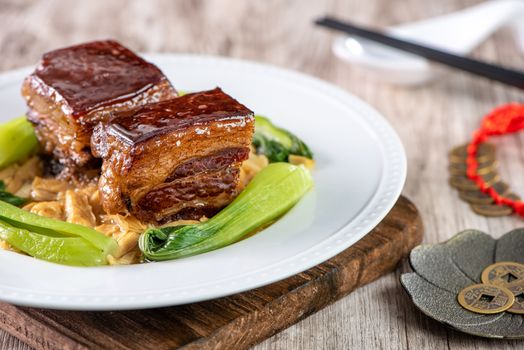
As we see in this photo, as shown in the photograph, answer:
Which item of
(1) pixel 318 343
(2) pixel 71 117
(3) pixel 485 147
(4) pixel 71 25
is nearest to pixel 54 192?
(2) pixel 71 117

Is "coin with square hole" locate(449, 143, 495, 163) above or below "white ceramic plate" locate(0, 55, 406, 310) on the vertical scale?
below

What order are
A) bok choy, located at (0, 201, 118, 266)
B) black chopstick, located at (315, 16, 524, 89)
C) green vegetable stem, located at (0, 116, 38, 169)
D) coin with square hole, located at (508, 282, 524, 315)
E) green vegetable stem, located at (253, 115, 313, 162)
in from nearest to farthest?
bok choy, located at (0, 201, 118, 266), coin with square hole, located at (508, 282, 524, 315), green vegetable stem, located at (0, 116, 38, 169), green vegetable stem, located at (253, 115, 313, 162), black chopstick, located at (315, 16, 524, 89)

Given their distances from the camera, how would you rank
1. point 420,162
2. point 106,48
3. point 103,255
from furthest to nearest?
point 420,162, point 106,48, point 103,255

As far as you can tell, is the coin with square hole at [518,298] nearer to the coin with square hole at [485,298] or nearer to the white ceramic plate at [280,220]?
the coin with square hole at [485,298]

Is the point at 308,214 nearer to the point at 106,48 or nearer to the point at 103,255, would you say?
the point at 103,255

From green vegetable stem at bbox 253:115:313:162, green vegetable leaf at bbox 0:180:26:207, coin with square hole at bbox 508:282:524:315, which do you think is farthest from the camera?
green vegetable stem at bbox 253:115:313:162

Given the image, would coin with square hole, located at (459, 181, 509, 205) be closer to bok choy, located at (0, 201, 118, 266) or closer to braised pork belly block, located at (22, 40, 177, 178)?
braised pork belly block, located at (22, 40, 177, 178)

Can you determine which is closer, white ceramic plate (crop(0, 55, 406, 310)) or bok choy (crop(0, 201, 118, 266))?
white ceramic plate (crop(0, 55, 406, 310))

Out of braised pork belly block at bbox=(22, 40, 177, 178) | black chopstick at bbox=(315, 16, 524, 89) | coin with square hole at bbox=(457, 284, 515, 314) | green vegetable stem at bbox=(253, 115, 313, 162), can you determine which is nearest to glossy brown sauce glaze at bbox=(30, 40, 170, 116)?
braised pork belly block at bbox=(22, 40, 177, 178)
